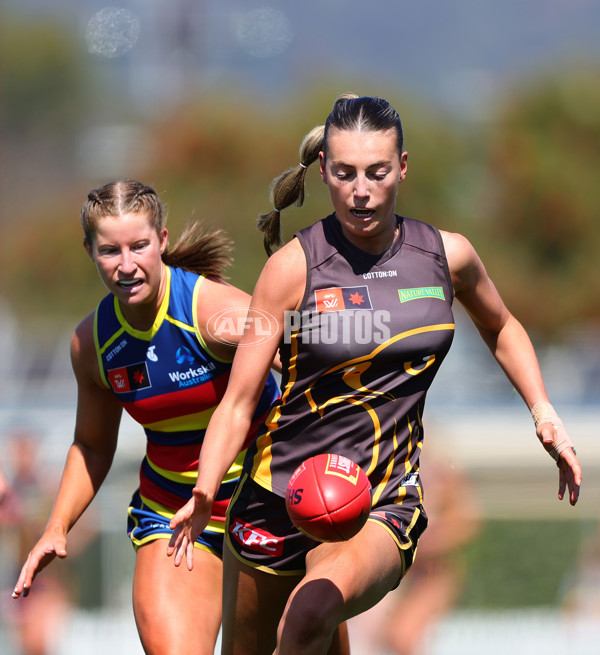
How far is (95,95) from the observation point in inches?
2275

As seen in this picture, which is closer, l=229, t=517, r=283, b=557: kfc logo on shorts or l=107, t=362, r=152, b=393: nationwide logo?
l=229, t=517, r=283, b=557: kfc logo on shorts

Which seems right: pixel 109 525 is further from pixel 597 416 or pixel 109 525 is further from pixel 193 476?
pixel 597 416

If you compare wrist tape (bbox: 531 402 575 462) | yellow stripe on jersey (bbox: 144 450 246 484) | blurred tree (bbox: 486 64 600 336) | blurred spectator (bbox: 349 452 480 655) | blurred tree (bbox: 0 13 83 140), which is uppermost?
blurred tree (bbox: 0 13 83 140)

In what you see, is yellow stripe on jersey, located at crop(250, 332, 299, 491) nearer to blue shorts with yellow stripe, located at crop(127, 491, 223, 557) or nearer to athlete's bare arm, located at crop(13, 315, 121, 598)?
blue shorts with yellow stripe, located at crop(127, 491, 223, 557)

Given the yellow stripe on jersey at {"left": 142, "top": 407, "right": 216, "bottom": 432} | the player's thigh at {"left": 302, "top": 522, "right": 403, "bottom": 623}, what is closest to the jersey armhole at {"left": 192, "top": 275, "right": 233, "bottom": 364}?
the yellow stripe on jersey at {"left": 142, "top": 407, "right": 216, "bottom": 432}

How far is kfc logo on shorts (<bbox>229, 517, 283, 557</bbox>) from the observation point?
3906 mm

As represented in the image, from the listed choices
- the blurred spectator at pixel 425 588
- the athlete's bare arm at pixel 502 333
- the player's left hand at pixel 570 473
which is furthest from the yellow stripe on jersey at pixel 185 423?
the blurred spectator at pixel 425 588

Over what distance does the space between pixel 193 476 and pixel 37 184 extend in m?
57.9

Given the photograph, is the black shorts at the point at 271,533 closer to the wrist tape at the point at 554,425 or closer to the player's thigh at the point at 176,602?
the player's thigh at the point at 176,602

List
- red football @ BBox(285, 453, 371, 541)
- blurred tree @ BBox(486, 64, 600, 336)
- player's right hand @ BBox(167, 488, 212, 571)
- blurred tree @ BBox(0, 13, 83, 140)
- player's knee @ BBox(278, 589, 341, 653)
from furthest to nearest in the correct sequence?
blurred tree @ BBox(0, 13, 83, 140) < blurred tree @ BBox(486, 64, 600, 336) < player's right hand @ BBox(167, 488, 212, 571) < red football @ BBox(285, 453, 371, 541) < player's knee @ BBox(278, 589, 341, 653)

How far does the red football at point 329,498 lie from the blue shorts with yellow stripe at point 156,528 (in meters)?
0.85

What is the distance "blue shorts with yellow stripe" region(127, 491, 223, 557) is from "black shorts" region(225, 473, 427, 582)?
1.34 feet

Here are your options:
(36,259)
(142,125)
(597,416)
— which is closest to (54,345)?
(36,259)

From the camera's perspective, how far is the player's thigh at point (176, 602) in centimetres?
412
